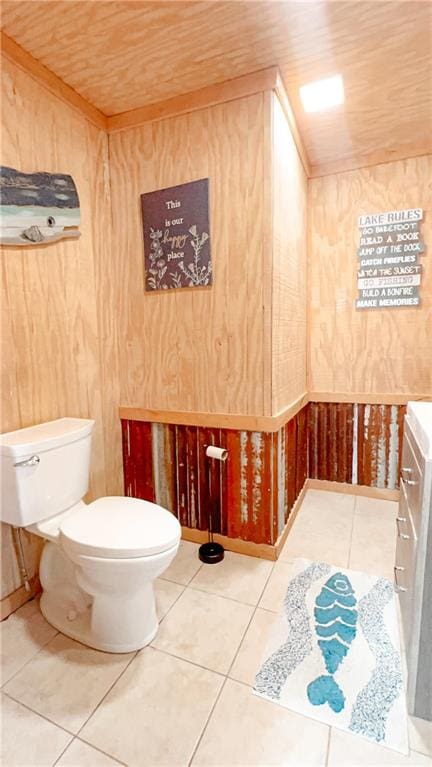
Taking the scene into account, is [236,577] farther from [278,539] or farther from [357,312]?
[357,312]

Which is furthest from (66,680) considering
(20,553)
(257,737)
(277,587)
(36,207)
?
(36,207)

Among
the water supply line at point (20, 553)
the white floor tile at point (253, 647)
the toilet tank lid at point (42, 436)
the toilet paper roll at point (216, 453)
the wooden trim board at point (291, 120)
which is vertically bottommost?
the white floor tile at point (253, 647)

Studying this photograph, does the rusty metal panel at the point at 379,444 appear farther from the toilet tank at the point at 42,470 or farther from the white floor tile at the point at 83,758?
the white floor tile at the point at 83,758

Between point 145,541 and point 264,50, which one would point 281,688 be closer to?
point 145,541

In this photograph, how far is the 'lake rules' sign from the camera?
2.25 meters

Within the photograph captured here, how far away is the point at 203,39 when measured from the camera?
1401mm

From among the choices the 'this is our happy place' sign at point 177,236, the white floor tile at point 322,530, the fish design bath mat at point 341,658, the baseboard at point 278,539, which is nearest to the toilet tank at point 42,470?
the baseboard at point 278,539

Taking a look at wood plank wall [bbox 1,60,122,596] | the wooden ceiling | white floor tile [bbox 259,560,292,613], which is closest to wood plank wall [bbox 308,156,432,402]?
the wooden ceiling

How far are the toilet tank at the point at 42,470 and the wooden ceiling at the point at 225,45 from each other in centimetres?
160

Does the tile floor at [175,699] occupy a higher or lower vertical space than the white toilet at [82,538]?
lower

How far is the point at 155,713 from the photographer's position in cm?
108

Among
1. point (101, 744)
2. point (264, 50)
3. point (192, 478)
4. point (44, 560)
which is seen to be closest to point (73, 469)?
point (44, 560)

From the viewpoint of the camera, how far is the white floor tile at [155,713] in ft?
3.22

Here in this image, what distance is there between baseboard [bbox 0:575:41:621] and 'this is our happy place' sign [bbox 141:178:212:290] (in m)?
1.57
